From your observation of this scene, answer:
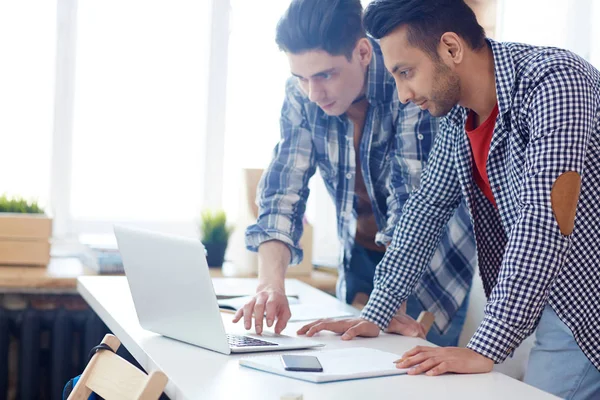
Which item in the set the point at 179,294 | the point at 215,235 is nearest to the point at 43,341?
the point at 215,235

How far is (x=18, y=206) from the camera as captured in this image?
274cm

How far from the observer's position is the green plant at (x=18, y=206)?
2.72m

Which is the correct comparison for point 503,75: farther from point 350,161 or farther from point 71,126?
point 71,126

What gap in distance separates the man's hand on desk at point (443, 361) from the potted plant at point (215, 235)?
158cm

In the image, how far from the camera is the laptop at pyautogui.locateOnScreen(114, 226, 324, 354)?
56.9 inches

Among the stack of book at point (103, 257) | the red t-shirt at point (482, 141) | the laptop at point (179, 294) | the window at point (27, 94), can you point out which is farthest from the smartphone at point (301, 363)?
the window at point (27, 94)

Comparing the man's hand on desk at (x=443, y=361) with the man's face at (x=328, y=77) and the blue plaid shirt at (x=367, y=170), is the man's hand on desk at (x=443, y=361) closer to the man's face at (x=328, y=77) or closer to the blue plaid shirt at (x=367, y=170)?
the blue plaid shirt at (x=367, y=170)

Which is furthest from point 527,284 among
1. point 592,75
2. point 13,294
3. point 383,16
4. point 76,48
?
point 76,48

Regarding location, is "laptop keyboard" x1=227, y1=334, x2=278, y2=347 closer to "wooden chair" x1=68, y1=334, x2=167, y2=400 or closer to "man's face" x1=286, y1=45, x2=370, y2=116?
"wooden chair" x1=68, y1=334, x2=167, y2=400

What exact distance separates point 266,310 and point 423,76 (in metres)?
0.61

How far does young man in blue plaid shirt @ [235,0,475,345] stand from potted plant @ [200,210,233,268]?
65 cm

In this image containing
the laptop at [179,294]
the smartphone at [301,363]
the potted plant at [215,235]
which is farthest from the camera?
the potted plant at [215,235]

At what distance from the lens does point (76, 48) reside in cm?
310

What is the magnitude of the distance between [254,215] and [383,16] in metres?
1.36
